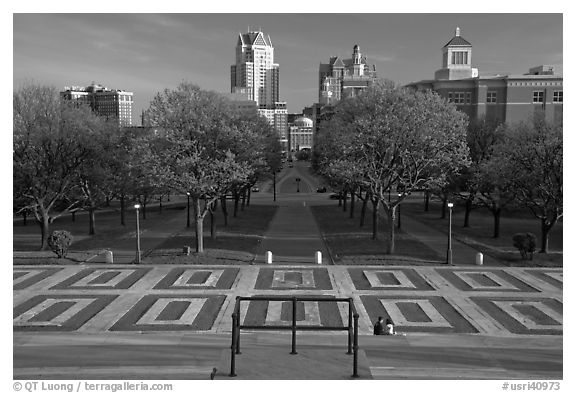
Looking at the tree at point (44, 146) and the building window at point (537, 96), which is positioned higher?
the building window at point (537, 96)

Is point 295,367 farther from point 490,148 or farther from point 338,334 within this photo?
point 490,148

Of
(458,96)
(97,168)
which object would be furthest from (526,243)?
(458,96)

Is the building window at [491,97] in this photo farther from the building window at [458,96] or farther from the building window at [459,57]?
the building window at [459,57]

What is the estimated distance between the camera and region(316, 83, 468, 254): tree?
98.6 feet

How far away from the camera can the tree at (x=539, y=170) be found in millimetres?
29516

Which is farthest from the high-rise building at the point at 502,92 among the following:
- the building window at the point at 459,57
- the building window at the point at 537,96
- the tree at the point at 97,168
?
the tree at the point at 97,168

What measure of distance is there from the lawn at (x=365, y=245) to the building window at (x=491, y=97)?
182 feet

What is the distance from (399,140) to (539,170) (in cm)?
835

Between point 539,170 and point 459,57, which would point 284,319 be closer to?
point 539,170

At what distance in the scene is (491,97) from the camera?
305 ft

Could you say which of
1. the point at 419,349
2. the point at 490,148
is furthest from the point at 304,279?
the point at 490,148

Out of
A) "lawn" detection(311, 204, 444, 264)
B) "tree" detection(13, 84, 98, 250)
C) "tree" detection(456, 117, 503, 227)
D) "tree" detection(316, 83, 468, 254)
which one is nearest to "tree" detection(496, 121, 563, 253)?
"tree" detection(316, 83, 468, 254)

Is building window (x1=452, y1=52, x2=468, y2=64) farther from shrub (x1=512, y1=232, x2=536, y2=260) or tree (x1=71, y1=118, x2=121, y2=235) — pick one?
tree (x1=71, y1=118, x2=121, y2=235)
